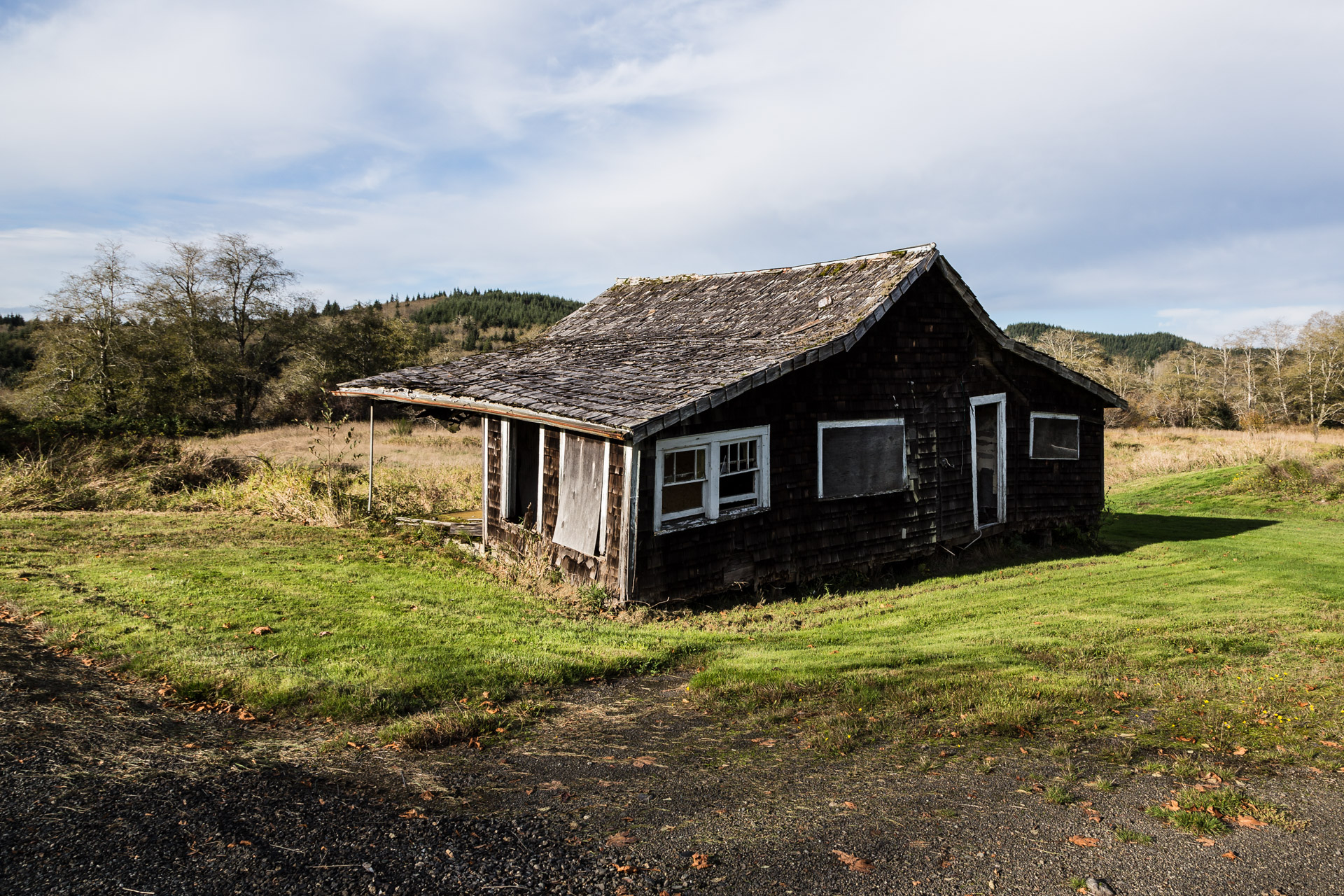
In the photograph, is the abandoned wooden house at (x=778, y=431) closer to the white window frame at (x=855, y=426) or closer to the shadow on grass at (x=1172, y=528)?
the white window frame at (x=855, y=426)

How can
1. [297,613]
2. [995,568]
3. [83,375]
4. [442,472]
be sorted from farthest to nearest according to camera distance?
[83,375], [442,472], [995,568], [297,613]

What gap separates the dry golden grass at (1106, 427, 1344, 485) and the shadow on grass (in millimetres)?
6315

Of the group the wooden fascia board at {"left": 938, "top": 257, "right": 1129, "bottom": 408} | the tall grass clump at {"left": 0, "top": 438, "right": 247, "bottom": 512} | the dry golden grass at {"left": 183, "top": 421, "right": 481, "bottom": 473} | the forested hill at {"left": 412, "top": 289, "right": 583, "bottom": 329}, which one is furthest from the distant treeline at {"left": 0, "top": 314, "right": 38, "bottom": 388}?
the wooden fascia board at {"left": 938, "top": 257, "right": 1129, "bottom": 408}

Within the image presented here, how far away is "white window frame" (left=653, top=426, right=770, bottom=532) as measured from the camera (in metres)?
9.81

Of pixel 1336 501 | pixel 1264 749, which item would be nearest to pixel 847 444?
pixel 1264 749

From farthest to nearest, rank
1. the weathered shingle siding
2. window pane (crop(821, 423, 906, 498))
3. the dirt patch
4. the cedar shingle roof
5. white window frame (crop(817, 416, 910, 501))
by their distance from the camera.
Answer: window pane (crop(821, 423, 906, 498)) < white window frame (crop(817, 416, 910, 501)) < the weathered shingle siding < the cedar shingle roof < the dirt patch

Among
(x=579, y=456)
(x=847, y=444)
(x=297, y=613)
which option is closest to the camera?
(x=297, y=613)

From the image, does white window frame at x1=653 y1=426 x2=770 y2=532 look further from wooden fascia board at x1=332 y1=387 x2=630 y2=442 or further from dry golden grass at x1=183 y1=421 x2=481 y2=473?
dry golden grass at x1=183 y1=421 x2=481 y2=473

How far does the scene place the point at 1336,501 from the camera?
20188 mm

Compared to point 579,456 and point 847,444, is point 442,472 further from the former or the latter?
point 847,444

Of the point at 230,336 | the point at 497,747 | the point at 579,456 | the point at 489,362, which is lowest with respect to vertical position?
the point at 497,747

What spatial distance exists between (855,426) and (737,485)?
2.32 m

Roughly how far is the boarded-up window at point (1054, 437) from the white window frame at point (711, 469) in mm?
7636

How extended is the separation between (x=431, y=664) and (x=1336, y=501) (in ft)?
79.6
